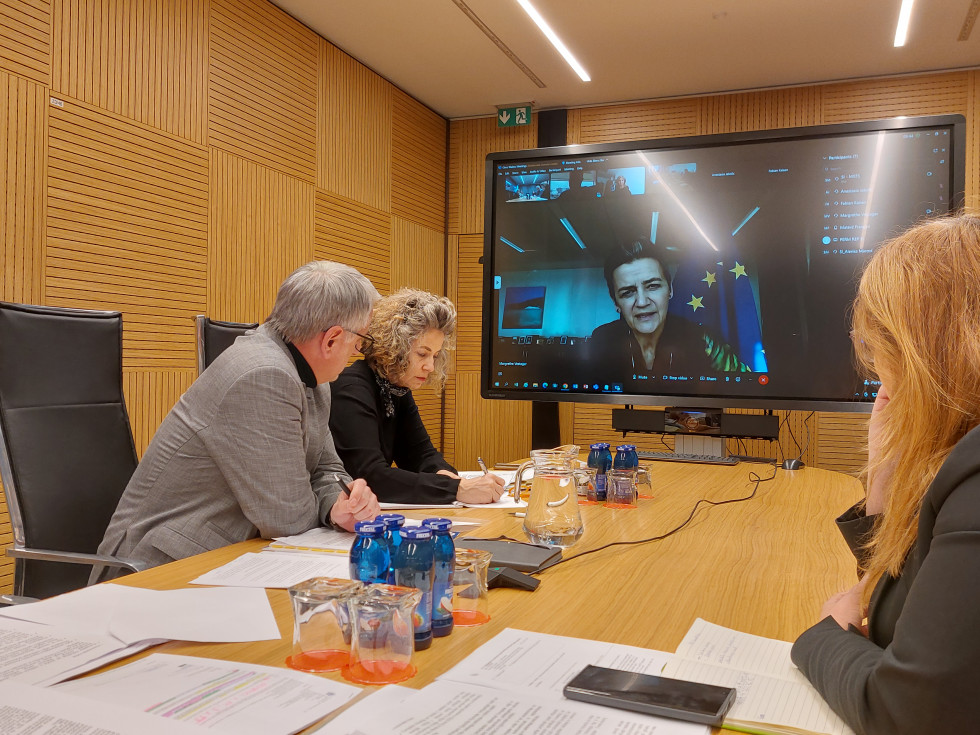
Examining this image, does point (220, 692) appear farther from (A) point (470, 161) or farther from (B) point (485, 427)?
(A) point (470, 161)

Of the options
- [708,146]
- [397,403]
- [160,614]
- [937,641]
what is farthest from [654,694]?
[708,146]

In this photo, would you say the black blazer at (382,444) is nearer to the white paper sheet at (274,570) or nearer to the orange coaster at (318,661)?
the white paper sheet at (274,570)

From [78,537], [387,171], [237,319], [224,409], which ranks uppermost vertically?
[387,171]

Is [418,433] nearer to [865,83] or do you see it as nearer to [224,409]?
[224,409]

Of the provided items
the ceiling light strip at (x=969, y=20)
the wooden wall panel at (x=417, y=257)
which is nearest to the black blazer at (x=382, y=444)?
the wooden wall panel at (x=417, y=257)

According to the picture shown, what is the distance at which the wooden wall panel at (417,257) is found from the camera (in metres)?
5.74

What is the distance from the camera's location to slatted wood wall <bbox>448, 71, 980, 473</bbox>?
17.4ft

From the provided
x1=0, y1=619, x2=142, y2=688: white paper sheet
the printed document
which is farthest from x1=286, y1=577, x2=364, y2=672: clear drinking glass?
the printed document

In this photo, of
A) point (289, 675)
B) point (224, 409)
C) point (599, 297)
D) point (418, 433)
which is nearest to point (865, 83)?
point (599, 297)

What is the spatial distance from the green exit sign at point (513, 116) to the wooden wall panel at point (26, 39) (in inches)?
137

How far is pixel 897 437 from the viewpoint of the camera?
914 millimetres

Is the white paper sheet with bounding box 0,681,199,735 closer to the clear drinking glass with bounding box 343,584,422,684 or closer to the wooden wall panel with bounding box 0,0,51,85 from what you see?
the clear drinking glass with bounding box 343,584,422,684

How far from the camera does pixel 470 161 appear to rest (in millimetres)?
6367

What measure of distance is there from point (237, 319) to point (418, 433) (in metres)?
1.77
